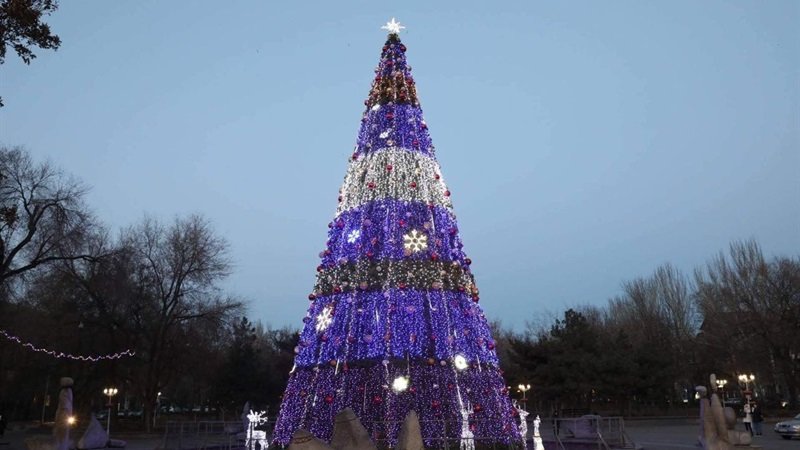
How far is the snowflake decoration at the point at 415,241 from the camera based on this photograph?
15711 mm

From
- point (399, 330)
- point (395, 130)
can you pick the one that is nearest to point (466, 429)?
point (399, 330)

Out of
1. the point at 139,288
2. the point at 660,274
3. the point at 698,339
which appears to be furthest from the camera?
the point at 660,274

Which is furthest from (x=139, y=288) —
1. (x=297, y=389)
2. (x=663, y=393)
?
(x=663, y=393)

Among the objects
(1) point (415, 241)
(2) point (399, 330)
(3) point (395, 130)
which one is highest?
(3) point (395, 130)

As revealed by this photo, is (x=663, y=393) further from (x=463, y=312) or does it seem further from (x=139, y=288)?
(x=139, y=288)

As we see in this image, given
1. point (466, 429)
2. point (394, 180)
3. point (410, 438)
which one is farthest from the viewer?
point (394, 180)

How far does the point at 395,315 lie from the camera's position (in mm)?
15188

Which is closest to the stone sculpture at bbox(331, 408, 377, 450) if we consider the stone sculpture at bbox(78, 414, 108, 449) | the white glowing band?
the white glowing band

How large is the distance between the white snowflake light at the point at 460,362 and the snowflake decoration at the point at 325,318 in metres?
3.24

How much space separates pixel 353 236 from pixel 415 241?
1628 mm

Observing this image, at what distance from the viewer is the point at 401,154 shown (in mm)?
16531

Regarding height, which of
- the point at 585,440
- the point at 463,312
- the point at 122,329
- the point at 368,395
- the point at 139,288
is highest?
the point at 139,288

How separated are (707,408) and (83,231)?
74.8 ft

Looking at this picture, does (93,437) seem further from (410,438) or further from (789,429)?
(789,429)
